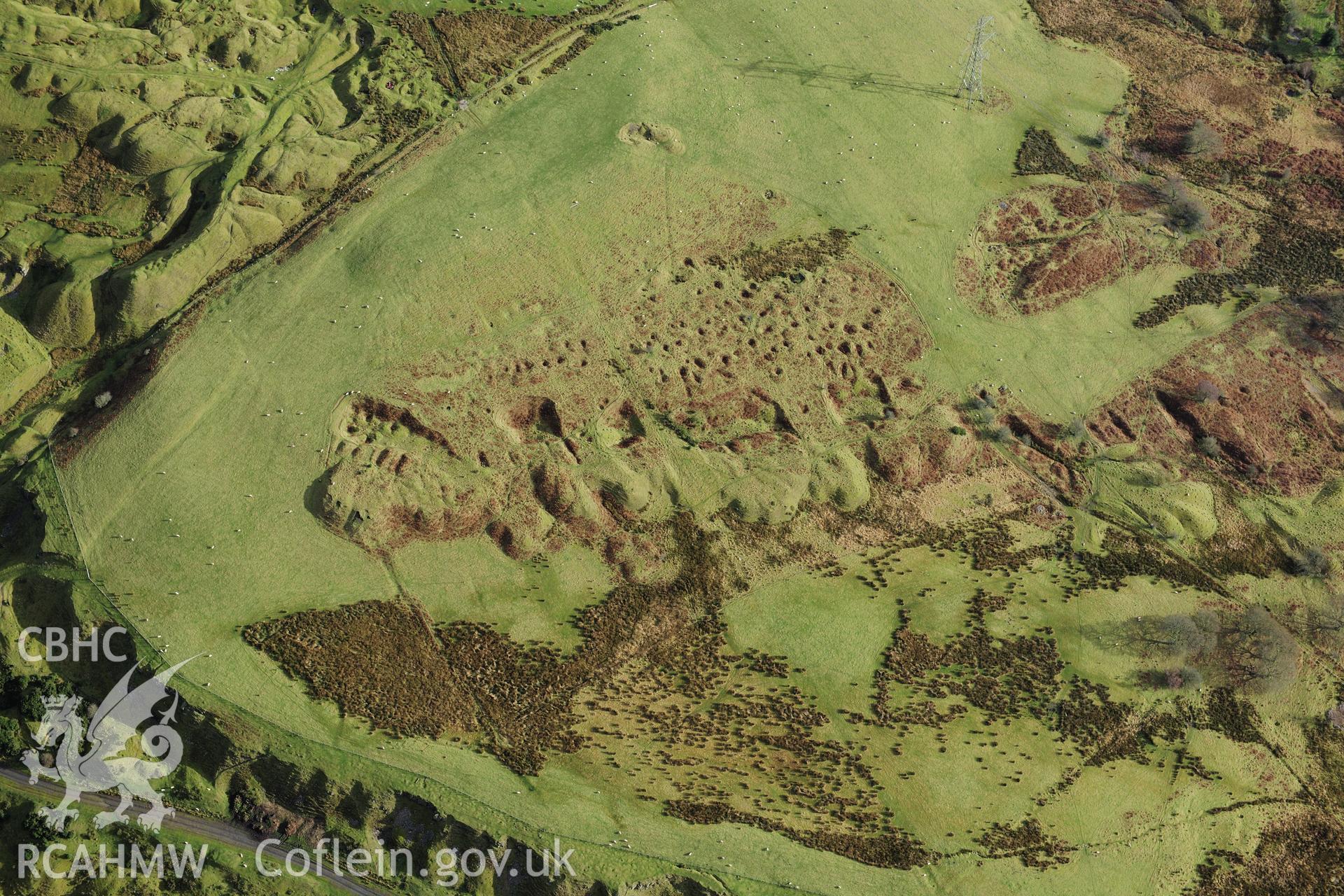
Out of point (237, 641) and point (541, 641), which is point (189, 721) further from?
point (541, 641)

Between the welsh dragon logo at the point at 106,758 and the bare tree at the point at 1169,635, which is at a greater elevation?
the bare tree at the point at 1169,635

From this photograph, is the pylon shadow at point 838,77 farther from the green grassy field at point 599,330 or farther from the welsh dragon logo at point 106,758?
the welsh dragon logo at point 106,758

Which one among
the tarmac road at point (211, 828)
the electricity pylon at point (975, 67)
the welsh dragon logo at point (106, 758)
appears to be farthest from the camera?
the electricity pylon at point (975, 67)

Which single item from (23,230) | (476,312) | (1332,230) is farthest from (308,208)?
(1332,230)

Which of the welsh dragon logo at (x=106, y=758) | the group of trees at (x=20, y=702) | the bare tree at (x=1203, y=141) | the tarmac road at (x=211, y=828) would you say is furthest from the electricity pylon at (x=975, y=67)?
the group of trees at (x=20, y=702)

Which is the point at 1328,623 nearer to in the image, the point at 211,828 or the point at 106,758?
the point at 211,828

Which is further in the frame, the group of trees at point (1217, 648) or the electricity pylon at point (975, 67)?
the electricity pylon at point (975, 67)

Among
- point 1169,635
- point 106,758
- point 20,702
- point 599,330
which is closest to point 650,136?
point 599,330

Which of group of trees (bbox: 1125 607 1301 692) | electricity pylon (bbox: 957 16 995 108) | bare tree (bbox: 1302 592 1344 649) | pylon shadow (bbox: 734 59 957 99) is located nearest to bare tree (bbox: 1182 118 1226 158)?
electricity pylon (bbox: 957 16 995 108)
